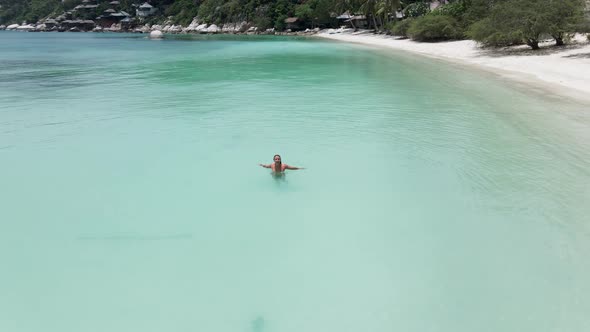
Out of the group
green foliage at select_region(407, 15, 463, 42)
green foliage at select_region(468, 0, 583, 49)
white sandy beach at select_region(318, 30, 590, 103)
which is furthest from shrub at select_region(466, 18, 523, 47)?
green foliage at select_region(407, 15, 463, 42)

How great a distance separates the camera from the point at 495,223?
7.11 meters

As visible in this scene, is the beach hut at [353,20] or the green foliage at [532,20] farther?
the beach hut at [353,20]

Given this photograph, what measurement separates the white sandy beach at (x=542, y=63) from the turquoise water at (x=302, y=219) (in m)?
2.32

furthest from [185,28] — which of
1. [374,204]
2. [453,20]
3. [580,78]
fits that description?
[374,204]

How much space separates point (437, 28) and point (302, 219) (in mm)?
40294

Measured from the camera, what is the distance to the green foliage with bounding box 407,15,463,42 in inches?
1641

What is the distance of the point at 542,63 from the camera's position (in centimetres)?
2216

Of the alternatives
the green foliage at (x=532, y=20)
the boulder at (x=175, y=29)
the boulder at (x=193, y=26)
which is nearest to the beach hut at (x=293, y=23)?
the boulder at (x=193, y=26)

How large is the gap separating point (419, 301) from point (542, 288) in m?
1.53

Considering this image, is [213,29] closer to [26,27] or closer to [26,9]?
[26,27]

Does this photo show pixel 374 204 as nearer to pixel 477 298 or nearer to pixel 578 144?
pixel 477 298

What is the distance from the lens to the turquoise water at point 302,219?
212 inches

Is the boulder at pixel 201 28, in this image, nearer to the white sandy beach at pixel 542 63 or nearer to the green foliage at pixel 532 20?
the white sandy beach at pixel 542 63

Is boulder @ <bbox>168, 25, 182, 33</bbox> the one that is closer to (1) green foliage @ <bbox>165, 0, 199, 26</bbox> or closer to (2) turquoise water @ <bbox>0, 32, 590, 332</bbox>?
(1) green foliage @ <bbox>165, 0, 199, 26</bbox>
